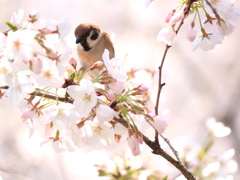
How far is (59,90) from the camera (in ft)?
2.76

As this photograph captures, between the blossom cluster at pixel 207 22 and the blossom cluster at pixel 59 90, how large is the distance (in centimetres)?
16

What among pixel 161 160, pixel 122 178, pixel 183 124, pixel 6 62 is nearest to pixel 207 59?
pixel 183 124

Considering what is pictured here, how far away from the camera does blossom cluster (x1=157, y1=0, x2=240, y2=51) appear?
91 centimetres

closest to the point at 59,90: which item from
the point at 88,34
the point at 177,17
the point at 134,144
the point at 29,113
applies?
the point at 29,113

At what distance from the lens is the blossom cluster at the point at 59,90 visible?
2.46 ft

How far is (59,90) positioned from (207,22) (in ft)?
1.12

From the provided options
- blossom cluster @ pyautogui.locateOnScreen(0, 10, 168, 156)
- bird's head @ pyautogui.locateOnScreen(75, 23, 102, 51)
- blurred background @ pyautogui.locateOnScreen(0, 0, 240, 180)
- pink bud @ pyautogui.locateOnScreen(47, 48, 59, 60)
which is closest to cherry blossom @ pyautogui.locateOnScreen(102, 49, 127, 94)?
blossom cluster @ pyautogui.locateOnScreen(0, 10, 168, 156)

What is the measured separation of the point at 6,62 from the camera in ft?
2.46

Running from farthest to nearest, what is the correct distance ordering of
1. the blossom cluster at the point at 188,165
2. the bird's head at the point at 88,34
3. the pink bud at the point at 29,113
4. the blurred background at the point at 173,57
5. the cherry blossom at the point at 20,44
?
the blurred background at the point at 173,57 < the bird's head at the point at 88,34 < the blossom cluster at the point at 188,165 < the pink bud at the point at 29,113 < the cherry blossom at the point at 20,44

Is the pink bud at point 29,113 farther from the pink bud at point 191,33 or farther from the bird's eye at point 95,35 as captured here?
the bird's eye at point 95,35

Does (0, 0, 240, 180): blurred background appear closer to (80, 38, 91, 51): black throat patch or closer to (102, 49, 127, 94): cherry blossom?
(80, 38, 91, 51): black throat patch

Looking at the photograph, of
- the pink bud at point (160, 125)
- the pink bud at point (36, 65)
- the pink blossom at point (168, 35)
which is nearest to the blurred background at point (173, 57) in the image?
the pink blossom at point (168, 35)

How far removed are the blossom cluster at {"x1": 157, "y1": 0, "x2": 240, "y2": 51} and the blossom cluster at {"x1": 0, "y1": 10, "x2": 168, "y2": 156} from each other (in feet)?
0.53

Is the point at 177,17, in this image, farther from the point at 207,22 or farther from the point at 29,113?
the point at 29,113
